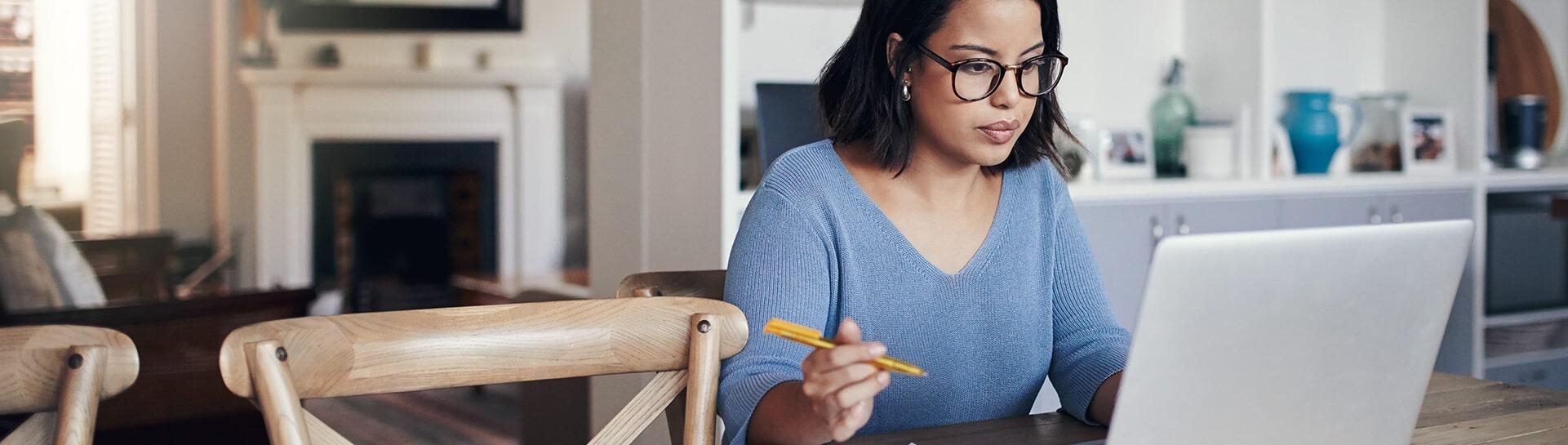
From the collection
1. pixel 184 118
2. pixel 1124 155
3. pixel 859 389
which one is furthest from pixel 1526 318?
pixel 184 118

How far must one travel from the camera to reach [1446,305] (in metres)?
0.84

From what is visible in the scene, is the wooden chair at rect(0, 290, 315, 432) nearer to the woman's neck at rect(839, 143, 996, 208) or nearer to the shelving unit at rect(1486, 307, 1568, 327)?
the woman's neck at rect(839, 143, 996, 208)

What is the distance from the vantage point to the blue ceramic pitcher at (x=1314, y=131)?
10.8ft

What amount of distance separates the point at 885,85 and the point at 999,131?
0.14 metres

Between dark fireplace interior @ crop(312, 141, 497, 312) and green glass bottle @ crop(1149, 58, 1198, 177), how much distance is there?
3.83m

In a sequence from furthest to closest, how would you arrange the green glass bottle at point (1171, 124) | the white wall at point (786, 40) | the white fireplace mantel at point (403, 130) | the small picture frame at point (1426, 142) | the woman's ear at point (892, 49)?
1. the white fireplace mantel at point (403, 130)
2. the small picture frame at point (1426, 142)
3. the green glass bottle at point (1171, 124)
4. the white wall at point (786, 40)
5. the woman's ear at point (892, 49)

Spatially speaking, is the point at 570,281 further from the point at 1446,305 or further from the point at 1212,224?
the point at 1446,305

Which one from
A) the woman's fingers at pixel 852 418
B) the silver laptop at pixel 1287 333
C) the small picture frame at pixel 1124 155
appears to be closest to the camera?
the silver laptop at pixel 1287 333

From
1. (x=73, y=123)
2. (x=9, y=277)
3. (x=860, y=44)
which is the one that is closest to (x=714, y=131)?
(x=860, y=44)

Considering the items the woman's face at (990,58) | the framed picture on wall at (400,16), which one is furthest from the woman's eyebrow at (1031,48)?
the framed picture on wall at (400,16)

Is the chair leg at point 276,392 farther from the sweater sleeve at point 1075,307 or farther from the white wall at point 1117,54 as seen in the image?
the white wall at point 1117,54

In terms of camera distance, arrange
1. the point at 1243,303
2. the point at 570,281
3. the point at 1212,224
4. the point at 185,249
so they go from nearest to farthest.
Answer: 1. the point at 1243,303
2. the point at 1212,224
3. the point at 570,281
4. the point at 185,249

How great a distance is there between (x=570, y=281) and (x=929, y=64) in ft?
12.9

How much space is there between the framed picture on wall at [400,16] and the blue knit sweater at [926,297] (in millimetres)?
5304
